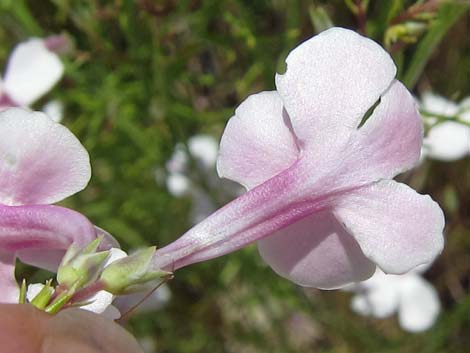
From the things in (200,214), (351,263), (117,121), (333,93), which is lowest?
(200,214)

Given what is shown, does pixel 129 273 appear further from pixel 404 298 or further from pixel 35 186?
pixel 404 298

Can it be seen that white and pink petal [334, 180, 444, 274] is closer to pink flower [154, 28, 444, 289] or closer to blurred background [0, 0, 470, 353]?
pink flower [154, 28, 444, 289]

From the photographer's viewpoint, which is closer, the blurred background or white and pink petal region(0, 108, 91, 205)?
white and pink petal region(0, 108, 91, 205)

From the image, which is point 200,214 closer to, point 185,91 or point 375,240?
point 185,91

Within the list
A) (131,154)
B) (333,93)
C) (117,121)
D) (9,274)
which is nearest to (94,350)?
(9,274)

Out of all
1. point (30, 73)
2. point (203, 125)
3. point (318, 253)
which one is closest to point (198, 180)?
point (203, 125)

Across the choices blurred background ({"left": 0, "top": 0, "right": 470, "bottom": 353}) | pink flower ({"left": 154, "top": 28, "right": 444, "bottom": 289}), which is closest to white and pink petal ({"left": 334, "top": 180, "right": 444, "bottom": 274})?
pink flower ({"left": 154, "top": 28, "right": 444, "bottom": 289})

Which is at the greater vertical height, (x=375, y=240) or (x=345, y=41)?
(x=345, y=41)
